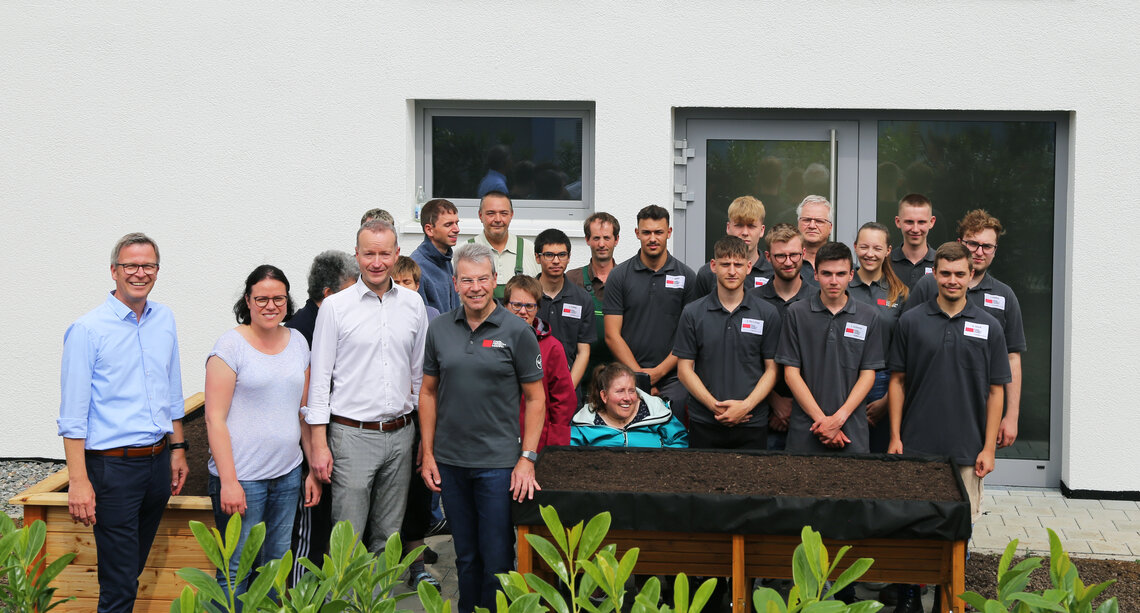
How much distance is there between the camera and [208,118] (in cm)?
773

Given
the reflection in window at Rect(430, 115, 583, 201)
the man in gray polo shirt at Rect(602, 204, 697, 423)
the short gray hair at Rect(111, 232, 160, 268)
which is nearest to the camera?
the short gray hair at Rect(111, 232, 160, 268)

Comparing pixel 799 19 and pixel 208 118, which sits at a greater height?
pixel 799 19

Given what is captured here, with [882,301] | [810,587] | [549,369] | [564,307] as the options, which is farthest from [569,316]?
[810,587]

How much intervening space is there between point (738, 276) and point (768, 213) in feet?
Result: 7.87

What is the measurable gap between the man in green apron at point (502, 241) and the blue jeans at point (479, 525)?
5.53ft

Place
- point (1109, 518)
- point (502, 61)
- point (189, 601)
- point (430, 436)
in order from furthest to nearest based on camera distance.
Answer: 1. point (502, 61)
2. point (1109, 518)
3. point (430, 436)
4. point (189, 601)

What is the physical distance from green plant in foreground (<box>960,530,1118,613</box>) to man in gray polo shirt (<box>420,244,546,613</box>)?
2.88 m

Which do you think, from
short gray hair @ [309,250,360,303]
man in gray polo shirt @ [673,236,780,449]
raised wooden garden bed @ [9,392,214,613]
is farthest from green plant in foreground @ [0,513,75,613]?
man in gray polo shirt @ [673,236,780,449]

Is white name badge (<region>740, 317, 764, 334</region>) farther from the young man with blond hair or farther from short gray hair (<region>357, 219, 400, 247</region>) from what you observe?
short gray hair (<region>357, 219, 400, 247</region>)

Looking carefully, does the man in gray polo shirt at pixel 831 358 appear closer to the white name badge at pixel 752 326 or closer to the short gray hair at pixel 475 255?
the white name badge at pixel 752 326

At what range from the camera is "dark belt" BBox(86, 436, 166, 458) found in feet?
13.6

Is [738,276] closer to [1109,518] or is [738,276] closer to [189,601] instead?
[1109,518]

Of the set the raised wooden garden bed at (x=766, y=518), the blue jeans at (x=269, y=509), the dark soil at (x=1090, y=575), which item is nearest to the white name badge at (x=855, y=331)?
the raised wooden garden bed at (x=766, y=518)

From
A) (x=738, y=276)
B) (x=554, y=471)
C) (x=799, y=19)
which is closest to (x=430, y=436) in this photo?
(x=554, y=471)
